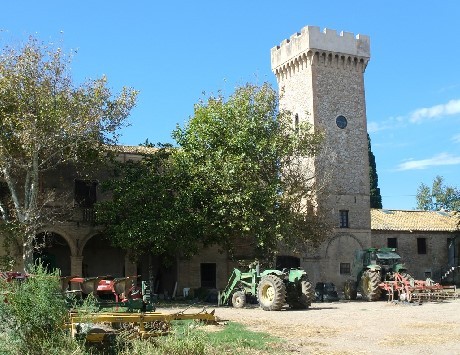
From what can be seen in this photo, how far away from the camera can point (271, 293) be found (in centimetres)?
2150

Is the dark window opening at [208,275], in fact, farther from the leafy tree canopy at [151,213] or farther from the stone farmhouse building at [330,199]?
the leafy tree canopy at [151,213]

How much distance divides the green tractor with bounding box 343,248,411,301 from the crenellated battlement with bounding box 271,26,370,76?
13203mm

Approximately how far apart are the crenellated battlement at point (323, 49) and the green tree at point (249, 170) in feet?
23.3

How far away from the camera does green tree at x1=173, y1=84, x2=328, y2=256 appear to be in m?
26.5

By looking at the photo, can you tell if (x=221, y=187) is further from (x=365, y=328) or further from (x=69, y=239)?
(x=365, y=328)

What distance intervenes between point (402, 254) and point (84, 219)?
67.5ft

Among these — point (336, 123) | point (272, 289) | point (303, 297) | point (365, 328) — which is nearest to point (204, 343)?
point (365, 328)

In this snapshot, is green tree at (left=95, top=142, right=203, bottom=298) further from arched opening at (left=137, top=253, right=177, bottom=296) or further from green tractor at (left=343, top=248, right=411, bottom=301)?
green tractor at (left=343, top=248, right=411, bottom=301)

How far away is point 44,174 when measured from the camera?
1144 inches

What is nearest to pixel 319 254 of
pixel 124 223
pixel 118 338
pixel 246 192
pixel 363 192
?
pixel 363 192

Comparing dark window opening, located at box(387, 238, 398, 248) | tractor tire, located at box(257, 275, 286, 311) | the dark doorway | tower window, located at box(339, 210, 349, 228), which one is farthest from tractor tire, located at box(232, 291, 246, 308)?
dark window opening, located at box(387, 238, 398, 248)

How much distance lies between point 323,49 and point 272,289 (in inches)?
748

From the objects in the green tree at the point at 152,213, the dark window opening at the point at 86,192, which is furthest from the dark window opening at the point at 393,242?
the dark window opening at the point at 86,192

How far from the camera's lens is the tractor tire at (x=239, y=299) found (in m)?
22.9
